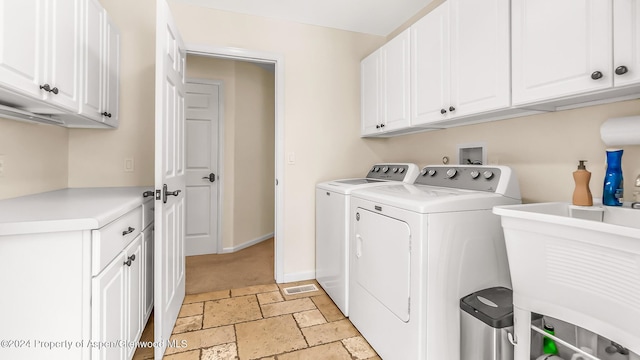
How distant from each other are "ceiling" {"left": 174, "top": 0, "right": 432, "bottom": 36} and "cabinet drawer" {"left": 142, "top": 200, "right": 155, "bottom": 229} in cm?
172

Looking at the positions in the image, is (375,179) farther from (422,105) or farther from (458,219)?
(458,219)

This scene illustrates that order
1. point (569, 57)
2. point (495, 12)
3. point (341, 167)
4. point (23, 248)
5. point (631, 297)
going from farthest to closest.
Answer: point (341, 167) < point (495, 12) < point (569, 57) < point (23, 248) < point (631, 297)

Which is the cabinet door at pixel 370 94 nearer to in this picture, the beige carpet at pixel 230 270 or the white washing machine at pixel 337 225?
the white washing machine at pixel 337 225

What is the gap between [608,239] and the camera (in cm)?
83

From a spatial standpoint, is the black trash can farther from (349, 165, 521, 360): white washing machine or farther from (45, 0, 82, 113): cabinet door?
(45, 0, 82, 113): cabinet door

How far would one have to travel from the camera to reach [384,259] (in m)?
1.63

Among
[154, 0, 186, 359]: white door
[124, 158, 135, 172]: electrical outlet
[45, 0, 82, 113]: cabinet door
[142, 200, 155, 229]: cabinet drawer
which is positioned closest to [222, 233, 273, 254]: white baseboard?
[154, 0, 186, 359]: white door

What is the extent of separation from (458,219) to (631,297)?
664 mm

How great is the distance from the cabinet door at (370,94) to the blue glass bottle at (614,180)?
63.0 inches

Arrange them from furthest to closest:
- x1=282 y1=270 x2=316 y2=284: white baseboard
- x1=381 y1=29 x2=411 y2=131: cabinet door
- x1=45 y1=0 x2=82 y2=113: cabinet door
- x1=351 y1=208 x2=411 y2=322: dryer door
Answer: x1=282 y1=270 x2=316 y2=284: white baseboard
x1=381 y1=29 x2=411 y2=131: cabinet door
x1=351 y1=208 x2=411 y2=322: dryer door
x1=45 y1=0 x2=82 y2=113: cabinet door

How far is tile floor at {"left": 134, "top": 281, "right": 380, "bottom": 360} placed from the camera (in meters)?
1.70

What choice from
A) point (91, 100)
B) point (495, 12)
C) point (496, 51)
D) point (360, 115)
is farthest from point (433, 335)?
point (91, 100)

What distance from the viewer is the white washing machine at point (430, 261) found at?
54.1 inches

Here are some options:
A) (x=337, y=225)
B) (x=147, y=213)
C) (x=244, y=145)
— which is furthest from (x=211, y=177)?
(x=337, y=225)
